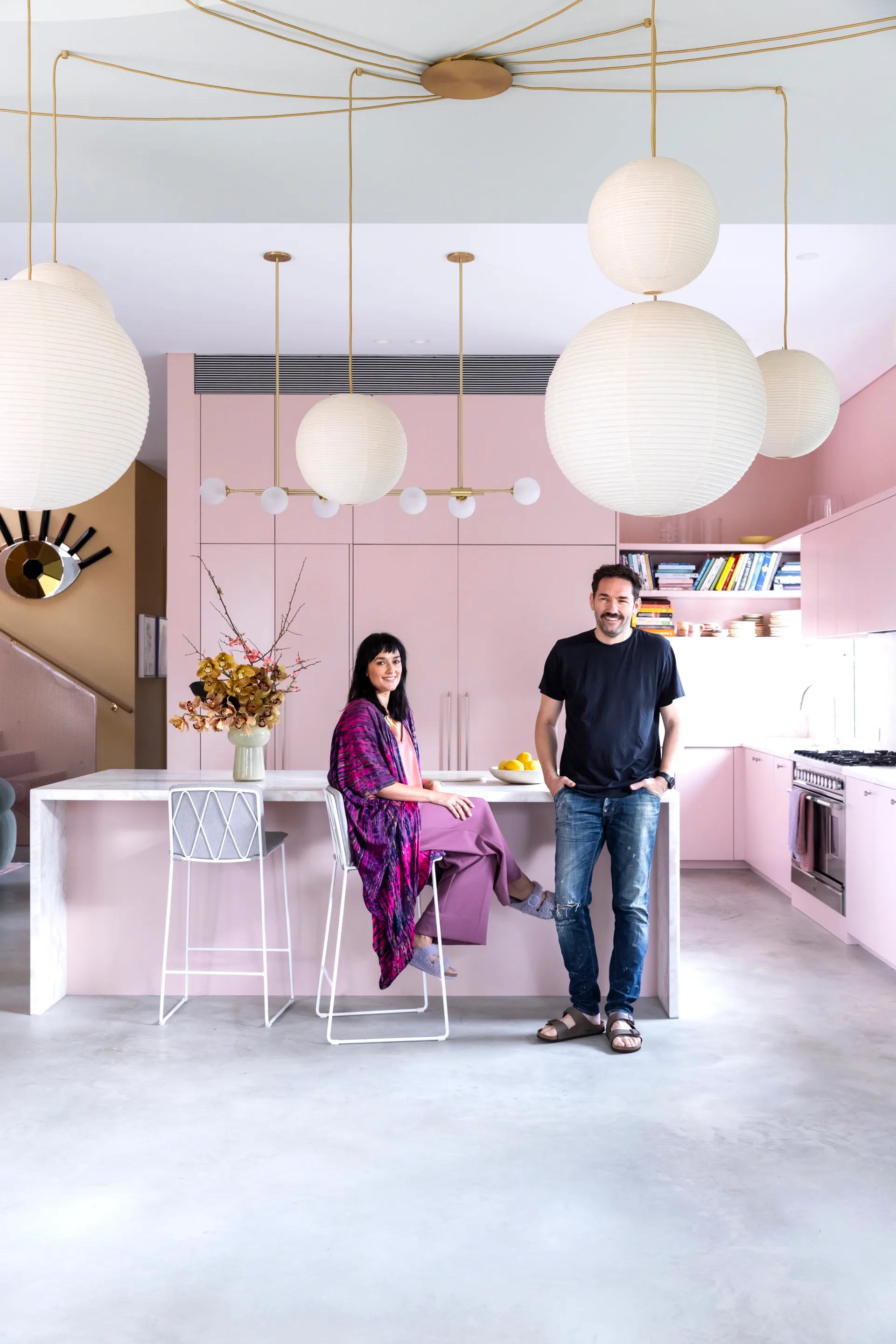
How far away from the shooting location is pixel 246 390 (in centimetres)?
614

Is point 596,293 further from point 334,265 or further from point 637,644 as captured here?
point 637,644

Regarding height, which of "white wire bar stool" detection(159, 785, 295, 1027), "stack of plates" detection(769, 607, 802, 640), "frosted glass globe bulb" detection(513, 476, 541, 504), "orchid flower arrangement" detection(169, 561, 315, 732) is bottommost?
"white wire bar stool" detection(159, 785, 295, 1027)

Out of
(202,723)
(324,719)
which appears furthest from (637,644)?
(324,719)

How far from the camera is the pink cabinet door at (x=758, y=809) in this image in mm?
6371

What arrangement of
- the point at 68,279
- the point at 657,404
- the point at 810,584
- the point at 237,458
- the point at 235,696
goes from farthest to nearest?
the point at 810,584 < the point at 237,458 < the point at 235,696 < the point at 68,279 < the point at 657,404

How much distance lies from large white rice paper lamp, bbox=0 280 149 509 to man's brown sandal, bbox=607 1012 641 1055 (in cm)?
258

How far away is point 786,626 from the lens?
7.21 metres

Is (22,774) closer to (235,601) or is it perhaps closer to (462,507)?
(235,601)

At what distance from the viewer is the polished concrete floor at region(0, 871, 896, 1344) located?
2170 millimetres

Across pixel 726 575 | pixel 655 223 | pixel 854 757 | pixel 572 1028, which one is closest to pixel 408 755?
pixel 572 1028

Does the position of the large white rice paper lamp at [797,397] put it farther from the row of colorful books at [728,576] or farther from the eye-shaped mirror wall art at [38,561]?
the eye-shaped mirror wall art at [38,561]

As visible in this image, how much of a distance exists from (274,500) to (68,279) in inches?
110

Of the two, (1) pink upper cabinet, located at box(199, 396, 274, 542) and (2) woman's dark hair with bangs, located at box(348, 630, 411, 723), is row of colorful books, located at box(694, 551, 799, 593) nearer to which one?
(1) pink upper cabinet, located at box(199, 396, 274, 542)

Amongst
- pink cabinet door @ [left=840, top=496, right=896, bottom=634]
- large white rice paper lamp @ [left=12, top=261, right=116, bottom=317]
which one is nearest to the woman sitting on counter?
large white rice paper lamp @ [left=12, top=261, right=116, bottom=317]
